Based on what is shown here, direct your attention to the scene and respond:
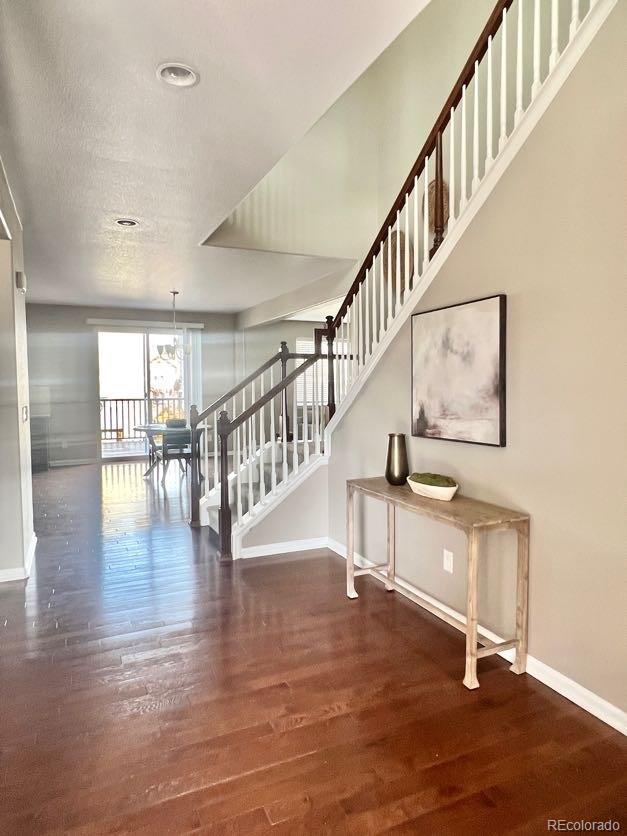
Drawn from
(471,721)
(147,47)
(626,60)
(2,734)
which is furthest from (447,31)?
(2,734)

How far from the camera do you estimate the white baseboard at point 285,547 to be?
4.22 metres

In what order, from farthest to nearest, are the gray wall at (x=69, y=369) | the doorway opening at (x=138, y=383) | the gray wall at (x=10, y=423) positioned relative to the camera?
the doorway opening at (x=138, y=383) < the gray wall at (x=69, y=369) < the gray wall at (x=10, y=423)

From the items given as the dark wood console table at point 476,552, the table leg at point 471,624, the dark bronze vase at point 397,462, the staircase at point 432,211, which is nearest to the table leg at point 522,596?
the dark wood console table at point 476,552

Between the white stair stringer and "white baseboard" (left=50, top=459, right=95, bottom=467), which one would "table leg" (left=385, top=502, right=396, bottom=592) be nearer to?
the white stair stringer

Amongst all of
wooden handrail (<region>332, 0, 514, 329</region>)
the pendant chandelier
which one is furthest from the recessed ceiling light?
the pendant chandelier

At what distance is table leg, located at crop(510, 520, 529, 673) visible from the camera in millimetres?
2412

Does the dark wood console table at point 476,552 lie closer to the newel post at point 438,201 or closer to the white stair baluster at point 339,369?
the newel post at point 438,201

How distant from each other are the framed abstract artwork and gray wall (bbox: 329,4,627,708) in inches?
2.6

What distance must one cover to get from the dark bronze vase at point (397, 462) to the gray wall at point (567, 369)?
1.43 ft

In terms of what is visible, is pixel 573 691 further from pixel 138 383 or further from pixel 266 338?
pixel 138 383

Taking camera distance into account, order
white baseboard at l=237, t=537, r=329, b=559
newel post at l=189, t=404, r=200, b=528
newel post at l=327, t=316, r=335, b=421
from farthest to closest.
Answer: newel post at l=189, t=404, r=200, b=528, newel post at l=327, t=316, r=335, b=421, white baseboard at l=237, t=537, r=329, b=559

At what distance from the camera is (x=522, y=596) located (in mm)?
2420

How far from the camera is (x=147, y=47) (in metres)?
2.13

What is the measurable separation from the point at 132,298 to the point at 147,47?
252 inches
